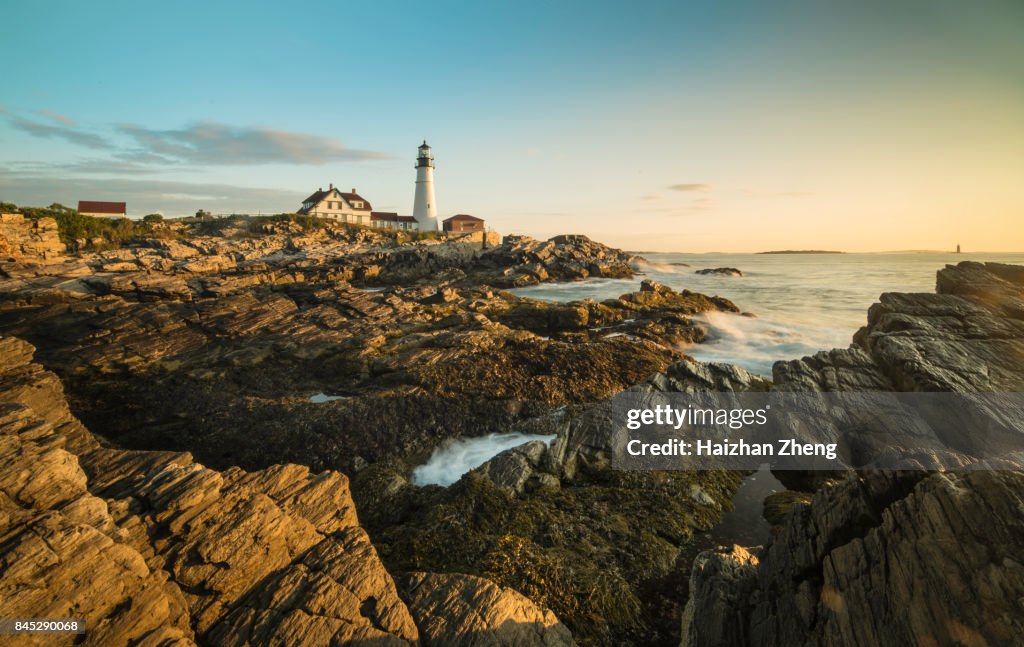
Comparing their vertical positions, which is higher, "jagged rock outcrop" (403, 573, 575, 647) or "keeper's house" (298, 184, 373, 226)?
"keeper's house" (298, 184, 373, 226)

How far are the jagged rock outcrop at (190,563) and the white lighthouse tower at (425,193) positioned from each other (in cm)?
9561

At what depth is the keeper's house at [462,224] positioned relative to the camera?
107m

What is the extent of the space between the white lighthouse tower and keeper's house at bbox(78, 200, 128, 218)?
5724 centimetres

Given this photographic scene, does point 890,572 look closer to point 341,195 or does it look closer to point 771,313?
point 771,313

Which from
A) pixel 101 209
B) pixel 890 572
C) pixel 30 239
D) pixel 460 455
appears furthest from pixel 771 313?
pixel 101 209

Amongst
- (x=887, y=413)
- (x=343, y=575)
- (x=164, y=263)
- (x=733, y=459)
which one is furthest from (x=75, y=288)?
(x=887, y=413)

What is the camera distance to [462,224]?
353ft

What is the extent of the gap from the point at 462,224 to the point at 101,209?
238 feet

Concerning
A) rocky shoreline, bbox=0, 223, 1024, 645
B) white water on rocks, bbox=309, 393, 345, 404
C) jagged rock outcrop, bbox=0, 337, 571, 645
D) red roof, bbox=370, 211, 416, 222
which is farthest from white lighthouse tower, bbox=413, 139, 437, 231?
jagged rock outcrop, bbox=0, 337, 571, 645

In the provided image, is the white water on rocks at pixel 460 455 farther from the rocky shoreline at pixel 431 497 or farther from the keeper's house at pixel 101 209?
the keeper's house at pixel 101 209

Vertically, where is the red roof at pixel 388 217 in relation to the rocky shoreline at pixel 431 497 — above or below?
above

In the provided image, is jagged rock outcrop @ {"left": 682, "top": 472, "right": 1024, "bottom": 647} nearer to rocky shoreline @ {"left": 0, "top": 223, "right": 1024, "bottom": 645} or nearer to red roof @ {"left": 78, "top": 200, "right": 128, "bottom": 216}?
rocky shoreline @ {"left": 0, "top": 223, "right": 1024, "bottom": 645}

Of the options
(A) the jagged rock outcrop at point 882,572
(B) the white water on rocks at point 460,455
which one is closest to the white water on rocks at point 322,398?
(B) the white water on rocks at point 460,455

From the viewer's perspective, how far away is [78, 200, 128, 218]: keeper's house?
82.4 m
